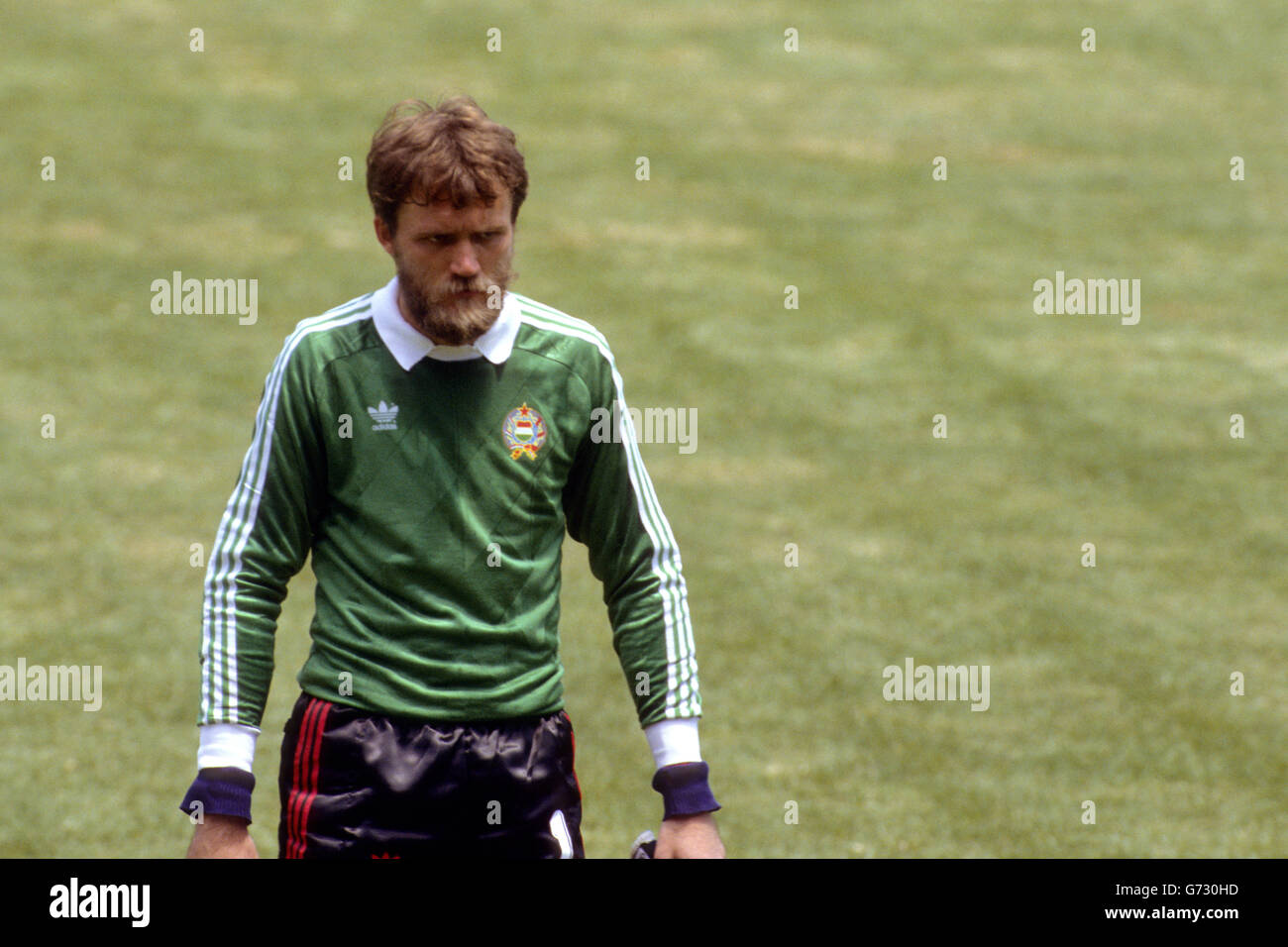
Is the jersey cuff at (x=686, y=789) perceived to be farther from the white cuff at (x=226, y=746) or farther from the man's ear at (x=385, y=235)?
the man's ear at (x=385, y=235)

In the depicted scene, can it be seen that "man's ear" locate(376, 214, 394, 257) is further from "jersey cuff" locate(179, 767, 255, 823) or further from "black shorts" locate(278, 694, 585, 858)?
"jersey cuff" locate(179, 767, 255, 823)

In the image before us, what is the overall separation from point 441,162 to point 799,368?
11.4 meters

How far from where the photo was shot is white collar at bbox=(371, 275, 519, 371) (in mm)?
4820

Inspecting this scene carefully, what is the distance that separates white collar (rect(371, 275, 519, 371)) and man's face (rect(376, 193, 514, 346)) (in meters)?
0.07

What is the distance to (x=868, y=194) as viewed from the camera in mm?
19938

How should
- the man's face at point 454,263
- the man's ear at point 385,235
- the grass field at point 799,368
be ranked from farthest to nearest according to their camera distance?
the grass field at point 799,368 < the man's ear at point 385,235 < the man's face at point 454,263

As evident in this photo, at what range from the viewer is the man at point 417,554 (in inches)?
185

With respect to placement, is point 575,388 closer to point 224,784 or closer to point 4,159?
point 224,784

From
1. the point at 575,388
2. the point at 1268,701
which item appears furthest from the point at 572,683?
the point at 575,388

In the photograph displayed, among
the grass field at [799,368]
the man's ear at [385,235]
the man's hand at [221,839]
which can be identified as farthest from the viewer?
the grass field at [799,368]

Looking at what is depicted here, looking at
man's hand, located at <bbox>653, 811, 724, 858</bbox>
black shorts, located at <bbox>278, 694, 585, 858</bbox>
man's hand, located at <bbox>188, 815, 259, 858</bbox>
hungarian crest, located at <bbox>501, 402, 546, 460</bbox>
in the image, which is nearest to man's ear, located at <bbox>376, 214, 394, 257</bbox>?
hungarian crest, located at <bbox>501, 402, 546, 460</bbox>

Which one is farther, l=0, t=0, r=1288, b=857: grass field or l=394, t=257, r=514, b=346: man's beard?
l=0, t=0, r=1288, b=857: grass field

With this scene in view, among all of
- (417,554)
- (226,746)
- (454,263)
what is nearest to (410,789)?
(226,746)

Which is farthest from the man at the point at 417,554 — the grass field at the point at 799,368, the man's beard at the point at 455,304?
the grass field at the point at 799,368
